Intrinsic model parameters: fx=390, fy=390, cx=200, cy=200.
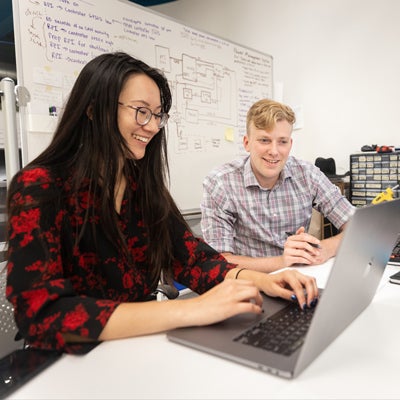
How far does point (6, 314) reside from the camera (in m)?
0.89

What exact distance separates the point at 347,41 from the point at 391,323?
269cm

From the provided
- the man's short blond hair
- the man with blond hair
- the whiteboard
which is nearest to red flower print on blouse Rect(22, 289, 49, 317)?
the man with blond hair

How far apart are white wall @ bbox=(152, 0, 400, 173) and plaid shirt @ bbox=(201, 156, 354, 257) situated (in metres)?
1.44

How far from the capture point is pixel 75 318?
63cm

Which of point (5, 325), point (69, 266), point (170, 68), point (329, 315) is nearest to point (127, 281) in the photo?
point (69, 266)

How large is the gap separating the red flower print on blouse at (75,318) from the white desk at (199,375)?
5cm

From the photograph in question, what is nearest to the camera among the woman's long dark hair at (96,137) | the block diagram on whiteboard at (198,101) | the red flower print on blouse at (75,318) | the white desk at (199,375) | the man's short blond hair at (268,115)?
the white desk at (199,375)

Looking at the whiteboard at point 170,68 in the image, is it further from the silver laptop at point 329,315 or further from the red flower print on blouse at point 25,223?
the silver laptop at point 329,315

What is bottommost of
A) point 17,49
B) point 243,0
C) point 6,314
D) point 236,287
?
point 6,314

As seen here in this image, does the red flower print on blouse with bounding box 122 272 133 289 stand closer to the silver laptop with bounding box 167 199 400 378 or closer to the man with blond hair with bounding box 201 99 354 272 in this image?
the silver laptop with bounding box 167 199 400 378

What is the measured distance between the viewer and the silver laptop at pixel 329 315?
1.61 feet

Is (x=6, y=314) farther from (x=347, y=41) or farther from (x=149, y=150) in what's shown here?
(x=347, y=41)

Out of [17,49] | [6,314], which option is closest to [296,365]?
[6,314]

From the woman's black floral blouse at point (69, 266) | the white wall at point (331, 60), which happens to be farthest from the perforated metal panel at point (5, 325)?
the white wall at point (331, 60)
